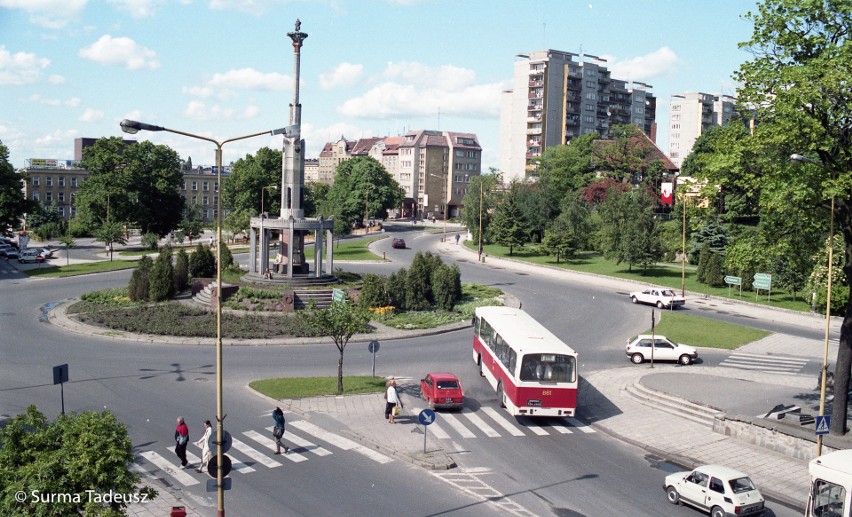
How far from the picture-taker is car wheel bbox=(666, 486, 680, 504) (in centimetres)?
1891

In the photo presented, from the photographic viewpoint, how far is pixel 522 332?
27391 mm

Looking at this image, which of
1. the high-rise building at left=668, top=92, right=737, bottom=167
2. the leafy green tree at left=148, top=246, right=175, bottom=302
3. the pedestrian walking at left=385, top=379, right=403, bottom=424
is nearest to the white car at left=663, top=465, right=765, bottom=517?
the pedestrian walking at left=385, top=379, right=403, bottom=424

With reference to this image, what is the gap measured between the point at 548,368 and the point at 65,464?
1640cm

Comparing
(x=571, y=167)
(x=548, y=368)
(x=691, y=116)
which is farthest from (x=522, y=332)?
(x=691, y=116)

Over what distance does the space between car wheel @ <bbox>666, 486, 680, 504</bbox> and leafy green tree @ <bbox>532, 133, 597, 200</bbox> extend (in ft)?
274

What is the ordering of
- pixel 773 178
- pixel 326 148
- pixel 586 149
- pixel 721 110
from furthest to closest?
pixel 326 148 → pixel 721 110 → pixel 586 149 → pixel 773 178

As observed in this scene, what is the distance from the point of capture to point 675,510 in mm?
18547

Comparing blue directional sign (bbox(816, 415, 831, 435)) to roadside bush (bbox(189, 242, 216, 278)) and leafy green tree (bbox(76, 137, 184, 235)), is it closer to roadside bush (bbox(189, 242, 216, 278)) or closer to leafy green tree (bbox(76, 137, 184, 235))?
roadside bush (bbox(189, 242, 216, 278))

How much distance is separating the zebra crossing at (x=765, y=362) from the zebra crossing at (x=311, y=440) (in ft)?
44.9

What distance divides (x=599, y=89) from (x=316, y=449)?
4955 inches

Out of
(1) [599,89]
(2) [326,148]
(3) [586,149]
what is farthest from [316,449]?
(2) [326,148]

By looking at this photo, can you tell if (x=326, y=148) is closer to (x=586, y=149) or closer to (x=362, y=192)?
(x=362, y=192)

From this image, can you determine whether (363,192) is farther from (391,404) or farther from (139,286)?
(391,404)

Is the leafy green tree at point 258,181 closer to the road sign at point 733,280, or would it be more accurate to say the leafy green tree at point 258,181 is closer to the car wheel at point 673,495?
the road sign at point 733,280
